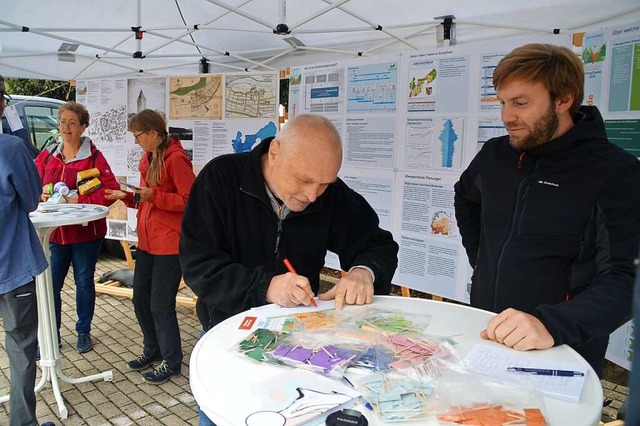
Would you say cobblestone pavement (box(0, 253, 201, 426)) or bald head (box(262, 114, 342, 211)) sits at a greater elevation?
bald head (box(262, 114, 342, 211))

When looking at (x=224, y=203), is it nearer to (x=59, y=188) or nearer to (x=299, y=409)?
(x=299, y=409)

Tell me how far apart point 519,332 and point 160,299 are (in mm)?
2641

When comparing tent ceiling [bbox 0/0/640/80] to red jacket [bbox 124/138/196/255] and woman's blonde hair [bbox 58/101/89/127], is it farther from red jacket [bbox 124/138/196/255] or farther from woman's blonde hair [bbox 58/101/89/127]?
red jacket [bbox 124/138/196/255]

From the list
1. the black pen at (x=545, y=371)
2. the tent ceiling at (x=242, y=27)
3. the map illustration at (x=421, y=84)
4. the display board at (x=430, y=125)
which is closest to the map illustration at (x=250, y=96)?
the tent ceiling at (x=242, y=27)

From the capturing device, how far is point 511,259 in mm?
1730

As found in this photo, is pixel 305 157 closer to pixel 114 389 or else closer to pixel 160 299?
pixel 160 299

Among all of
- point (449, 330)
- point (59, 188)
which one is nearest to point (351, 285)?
point (449, 330)

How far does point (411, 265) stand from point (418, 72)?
139 centimetres

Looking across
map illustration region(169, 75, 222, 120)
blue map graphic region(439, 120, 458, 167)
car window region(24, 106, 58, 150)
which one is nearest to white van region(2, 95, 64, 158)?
car window region(24, 106, 58, 150)

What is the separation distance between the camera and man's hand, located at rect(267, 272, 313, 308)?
1.57 metres

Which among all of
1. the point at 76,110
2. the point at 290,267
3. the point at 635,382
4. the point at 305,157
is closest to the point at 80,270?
the point at 76,110

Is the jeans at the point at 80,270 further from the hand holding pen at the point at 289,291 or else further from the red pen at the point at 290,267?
the hand holding pen at the point at 289,291

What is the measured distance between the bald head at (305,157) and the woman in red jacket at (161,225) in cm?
188

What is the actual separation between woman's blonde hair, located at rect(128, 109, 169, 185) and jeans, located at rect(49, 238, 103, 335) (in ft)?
2.94
